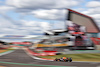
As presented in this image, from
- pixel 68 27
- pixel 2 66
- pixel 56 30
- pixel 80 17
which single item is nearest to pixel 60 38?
pixel 56 30

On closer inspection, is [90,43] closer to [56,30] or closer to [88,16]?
[88,16]

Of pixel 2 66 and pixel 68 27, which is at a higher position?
pixel 68 27

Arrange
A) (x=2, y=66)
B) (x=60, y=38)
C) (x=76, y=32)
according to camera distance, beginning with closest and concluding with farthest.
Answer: (x=2, y=66) < (x=76, y=32) < (x=60, y=38)

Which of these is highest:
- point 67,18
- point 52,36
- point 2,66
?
point 67,18

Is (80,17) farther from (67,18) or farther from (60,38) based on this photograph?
(60,38)

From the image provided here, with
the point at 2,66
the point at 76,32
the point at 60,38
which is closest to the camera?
the point at 2,66

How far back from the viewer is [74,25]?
39.8m

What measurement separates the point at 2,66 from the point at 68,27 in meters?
28.8

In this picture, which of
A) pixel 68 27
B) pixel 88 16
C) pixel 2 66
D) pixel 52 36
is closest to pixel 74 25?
pixel 68 27

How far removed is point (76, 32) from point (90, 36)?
160 inches

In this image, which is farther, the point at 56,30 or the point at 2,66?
the point at 56,30

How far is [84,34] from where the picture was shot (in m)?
40.3

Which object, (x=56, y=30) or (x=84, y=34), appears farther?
(x=56, y=30)

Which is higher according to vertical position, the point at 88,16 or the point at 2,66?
the point at 88,16
